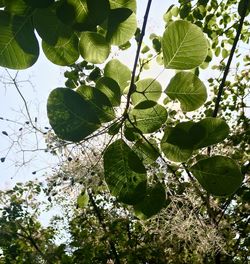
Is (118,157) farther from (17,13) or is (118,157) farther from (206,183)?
(17,13)

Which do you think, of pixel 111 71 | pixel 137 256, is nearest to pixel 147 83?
pixel 111 71

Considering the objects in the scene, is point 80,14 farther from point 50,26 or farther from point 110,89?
point 110,89

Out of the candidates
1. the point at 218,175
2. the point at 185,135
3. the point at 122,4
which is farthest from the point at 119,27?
the point at 218,175

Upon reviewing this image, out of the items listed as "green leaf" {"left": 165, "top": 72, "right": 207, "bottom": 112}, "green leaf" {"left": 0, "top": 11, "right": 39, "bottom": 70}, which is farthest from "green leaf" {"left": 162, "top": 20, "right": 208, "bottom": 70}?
"green leaf" {"left": 0, "top": 11, "right": 39, "bottom": 70}

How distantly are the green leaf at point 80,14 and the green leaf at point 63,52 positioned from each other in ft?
0.40

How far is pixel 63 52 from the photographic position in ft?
2.73

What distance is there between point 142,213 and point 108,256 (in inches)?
260

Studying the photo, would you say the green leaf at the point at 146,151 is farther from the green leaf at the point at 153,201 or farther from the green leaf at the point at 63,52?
the green leaf at the point at 63,52

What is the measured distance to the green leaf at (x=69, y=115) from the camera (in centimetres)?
68

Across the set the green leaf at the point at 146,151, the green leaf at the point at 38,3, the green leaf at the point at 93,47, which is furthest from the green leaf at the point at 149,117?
the green leaf at the point at 38,3

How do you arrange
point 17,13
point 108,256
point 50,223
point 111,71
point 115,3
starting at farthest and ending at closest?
point 50,223 < point 108,256 < point 111,71 < point 115,3 < point 17,13

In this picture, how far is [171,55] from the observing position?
76 centimetres

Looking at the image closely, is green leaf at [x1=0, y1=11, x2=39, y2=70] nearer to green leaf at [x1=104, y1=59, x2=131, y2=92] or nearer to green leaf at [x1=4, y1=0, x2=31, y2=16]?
green leaf at [x1=4, y1=0, x2=31, y2=16]

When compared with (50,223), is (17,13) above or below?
below
